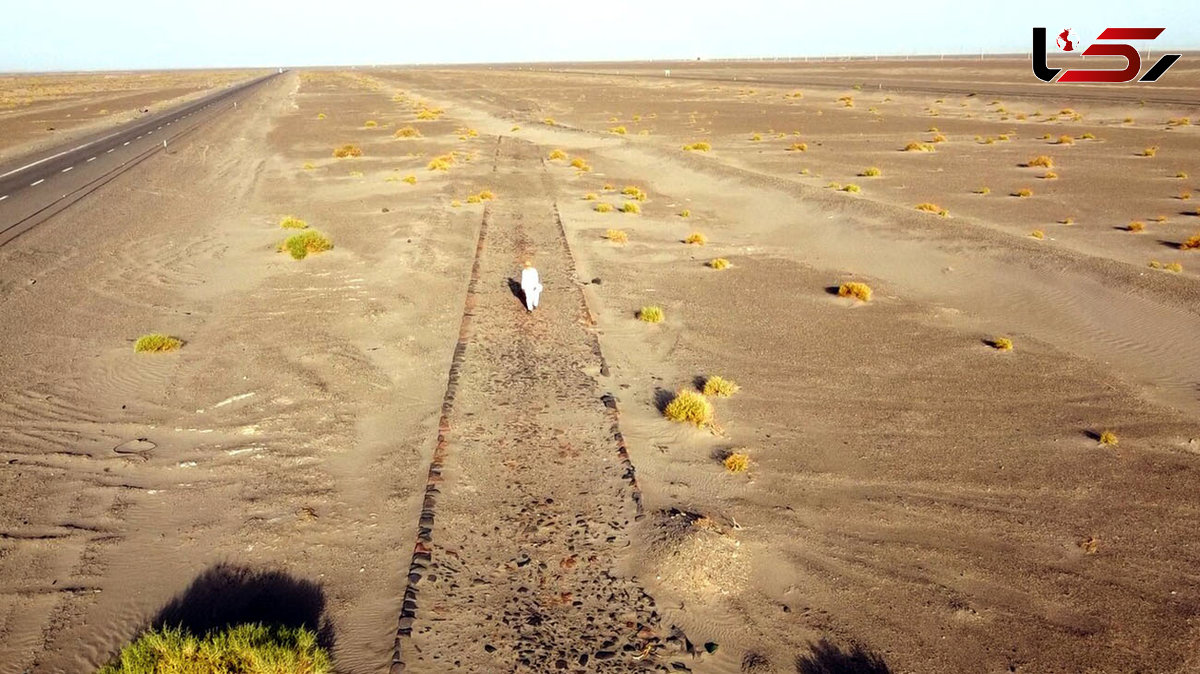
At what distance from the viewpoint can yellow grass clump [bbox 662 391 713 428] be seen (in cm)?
1053

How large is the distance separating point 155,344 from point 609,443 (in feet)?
28.9

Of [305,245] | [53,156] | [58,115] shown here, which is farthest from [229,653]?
[58,115]

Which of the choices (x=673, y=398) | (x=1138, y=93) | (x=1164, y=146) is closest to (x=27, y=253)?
(x=673, y=398)

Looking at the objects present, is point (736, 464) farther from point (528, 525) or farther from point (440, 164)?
point (440, 164)

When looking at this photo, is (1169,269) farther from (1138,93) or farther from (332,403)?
(1138,93)

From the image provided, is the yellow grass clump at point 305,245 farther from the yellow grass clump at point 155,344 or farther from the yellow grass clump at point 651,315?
the yellow grass clump at point 651,315

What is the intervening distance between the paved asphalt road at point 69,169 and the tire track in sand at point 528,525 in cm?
1783

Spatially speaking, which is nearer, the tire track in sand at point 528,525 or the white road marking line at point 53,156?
the tire track in sand at point 528,525

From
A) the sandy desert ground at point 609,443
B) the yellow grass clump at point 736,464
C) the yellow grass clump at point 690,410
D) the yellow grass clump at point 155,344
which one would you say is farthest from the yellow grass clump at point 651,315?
the yellow grass clump at point 155,344

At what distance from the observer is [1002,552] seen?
7793 mm

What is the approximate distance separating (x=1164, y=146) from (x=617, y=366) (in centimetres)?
4185

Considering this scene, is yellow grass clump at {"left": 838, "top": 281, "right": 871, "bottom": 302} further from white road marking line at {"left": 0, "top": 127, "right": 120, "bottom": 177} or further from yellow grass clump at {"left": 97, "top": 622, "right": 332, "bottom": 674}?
white road marking line at {"left": 0, "top": 127, "right": 120, "bottom": 177}

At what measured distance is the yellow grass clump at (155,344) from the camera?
511 inches

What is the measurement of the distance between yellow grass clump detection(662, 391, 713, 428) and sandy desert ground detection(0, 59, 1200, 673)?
0.26m
